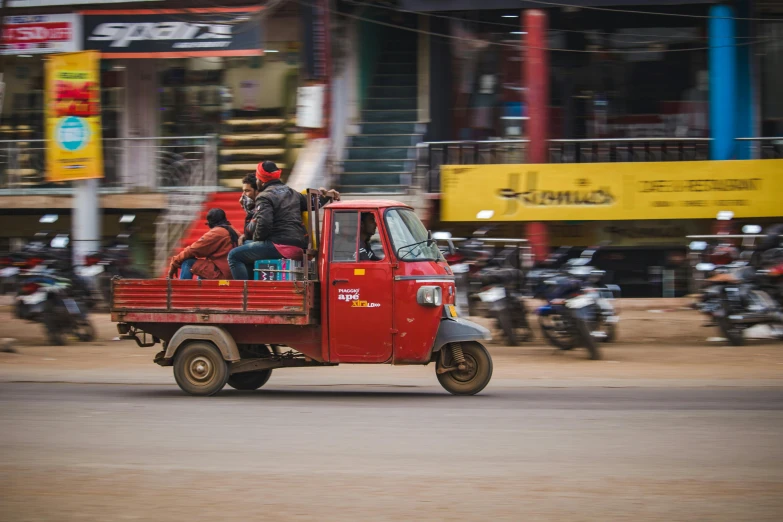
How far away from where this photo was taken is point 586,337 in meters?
13.3

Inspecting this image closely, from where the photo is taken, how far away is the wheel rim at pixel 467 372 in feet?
33.8

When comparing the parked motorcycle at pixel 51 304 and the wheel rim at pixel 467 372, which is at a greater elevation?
the parked motorcycle at pixel 51 304

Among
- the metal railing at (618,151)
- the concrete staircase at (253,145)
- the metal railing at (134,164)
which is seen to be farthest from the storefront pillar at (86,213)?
the metal railing at (618,151)

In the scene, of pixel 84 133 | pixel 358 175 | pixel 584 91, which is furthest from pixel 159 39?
pixel 584 91

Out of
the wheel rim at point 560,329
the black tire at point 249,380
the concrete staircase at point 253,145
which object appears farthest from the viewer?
the concrete staircase at point 253,145

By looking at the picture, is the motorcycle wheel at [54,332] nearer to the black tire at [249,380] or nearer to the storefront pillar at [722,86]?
the black tire at [249,380]

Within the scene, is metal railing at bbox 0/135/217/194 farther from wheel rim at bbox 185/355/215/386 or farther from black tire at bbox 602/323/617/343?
wheel rim at bbox 185/355/215/386

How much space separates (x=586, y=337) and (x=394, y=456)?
6560 mm

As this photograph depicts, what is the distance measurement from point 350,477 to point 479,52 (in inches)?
638

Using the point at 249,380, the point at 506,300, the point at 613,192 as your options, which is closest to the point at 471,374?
the point at 249,380

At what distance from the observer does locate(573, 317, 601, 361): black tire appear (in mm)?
13219

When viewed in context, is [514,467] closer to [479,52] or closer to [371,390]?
[371,390]

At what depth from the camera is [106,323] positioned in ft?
55.4

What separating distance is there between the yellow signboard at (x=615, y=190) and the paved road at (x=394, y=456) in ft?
28.4
